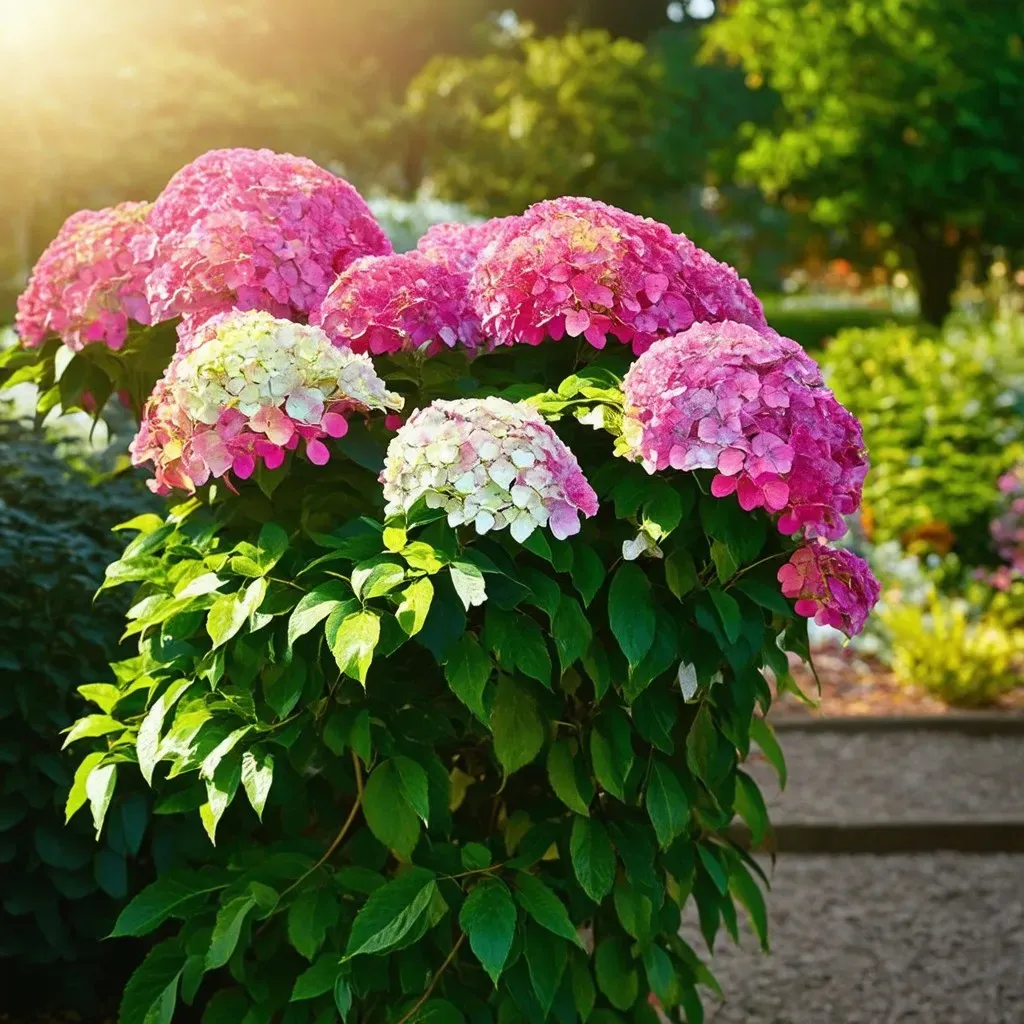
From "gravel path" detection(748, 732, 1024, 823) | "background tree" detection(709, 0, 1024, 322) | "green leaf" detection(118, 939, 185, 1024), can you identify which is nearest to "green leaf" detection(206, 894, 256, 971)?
"green leaf" detection(118, 939, 185, 1024)

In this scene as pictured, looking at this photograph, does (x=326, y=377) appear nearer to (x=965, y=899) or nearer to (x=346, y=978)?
(x=346, y=978)

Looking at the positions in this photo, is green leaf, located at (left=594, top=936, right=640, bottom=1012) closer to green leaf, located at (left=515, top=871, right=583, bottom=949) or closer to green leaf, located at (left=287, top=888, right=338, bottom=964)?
green leaf, located at (left=515, top=871, right=583, bottom=949)

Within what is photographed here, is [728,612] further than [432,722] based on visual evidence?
No

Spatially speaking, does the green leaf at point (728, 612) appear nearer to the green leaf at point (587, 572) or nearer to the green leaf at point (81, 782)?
the green leaf at point (587, 572)

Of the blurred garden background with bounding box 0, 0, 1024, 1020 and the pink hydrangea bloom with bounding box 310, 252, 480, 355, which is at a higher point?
the pink hydrangea bloom with bounding box 310, 252, 480, 355

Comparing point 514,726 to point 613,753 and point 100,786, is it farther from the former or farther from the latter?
point 100,786

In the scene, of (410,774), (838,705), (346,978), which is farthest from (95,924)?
(838,705)

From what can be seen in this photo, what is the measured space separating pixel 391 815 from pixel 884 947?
2523 mm

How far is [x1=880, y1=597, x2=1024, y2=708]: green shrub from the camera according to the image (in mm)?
6535

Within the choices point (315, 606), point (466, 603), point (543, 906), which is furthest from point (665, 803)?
point (315, 606)

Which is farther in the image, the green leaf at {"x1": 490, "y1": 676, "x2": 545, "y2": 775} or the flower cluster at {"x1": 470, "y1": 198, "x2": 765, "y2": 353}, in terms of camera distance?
the flower cluster at {"x1": 470, "y1": 198, "x2": 765, "y2": 353}

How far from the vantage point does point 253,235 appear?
2.60 meters

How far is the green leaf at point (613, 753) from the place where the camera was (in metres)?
2.31

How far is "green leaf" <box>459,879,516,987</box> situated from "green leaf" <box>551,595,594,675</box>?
392 mm
